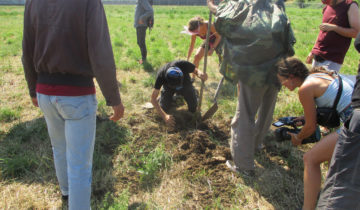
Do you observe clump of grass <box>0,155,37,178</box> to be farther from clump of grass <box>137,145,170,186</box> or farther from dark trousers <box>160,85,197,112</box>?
dark trousers <box>160,85,197,112</box>

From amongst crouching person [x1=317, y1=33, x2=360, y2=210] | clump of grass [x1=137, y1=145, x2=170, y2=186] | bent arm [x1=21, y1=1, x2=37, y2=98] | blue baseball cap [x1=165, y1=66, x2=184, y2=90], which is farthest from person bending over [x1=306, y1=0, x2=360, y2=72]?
bent arm [x1=21, y1=1, x2=37, y2=98]

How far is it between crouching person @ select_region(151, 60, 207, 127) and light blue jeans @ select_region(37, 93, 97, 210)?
56.6 inches

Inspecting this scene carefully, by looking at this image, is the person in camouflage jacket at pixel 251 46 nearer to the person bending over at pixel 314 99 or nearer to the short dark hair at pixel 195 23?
the person bending over at pixel 314 99

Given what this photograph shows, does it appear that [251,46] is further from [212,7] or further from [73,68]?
[73,68]

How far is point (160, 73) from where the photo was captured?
331cm

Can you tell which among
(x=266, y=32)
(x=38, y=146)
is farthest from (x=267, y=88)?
(x=38, y=146)

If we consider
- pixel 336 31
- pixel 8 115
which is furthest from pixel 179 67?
pixel 8 115

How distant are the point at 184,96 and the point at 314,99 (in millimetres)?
2151

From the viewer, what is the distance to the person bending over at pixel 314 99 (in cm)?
180

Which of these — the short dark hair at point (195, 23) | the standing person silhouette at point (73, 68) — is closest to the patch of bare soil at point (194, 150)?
the standing person silhouette at point (73, 68)

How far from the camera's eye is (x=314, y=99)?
75.4 inches

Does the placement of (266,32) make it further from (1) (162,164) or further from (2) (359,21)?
(1) (162,164)

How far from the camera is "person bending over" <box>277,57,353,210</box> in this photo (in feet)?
5.91

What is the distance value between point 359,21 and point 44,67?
2995mm
